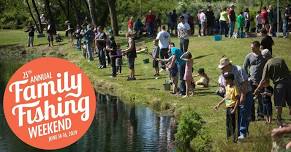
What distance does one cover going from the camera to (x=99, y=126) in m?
20.0

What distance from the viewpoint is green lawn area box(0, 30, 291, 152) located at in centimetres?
1476

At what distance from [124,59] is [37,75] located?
24366 millimetres

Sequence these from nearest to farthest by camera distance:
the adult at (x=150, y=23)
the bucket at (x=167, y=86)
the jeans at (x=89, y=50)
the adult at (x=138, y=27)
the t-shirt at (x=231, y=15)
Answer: the bucket at (x=167, y=86) < the t-shirt at (x=231, y=15) < the jeans at (x=89, y=50) < the adult at (x=150, y=23) < the adult at (x=138, y=27)

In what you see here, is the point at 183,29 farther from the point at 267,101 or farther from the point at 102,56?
the point at 267,101

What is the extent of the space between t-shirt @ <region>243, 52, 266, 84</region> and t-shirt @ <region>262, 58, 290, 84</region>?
3.32 ft

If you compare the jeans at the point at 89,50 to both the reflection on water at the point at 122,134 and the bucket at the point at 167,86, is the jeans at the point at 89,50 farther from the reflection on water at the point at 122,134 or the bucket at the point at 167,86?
the reflection on water at the point at 122,134

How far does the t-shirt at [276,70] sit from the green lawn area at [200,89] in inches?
48.4

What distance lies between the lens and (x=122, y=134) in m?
18.6

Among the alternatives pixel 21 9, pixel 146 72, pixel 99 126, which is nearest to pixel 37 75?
pixel 99 126

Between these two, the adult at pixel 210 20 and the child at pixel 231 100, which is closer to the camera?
the child at pixel 231 100

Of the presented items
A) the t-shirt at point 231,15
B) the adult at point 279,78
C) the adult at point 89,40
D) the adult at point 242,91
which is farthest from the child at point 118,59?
the adult at point 242,91

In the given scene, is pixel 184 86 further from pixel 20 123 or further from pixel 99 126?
pixel 20 123

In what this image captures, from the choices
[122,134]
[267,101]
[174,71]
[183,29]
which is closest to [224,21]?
[183,29]

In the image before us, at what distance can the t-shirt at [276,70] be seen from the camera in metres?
14.9
